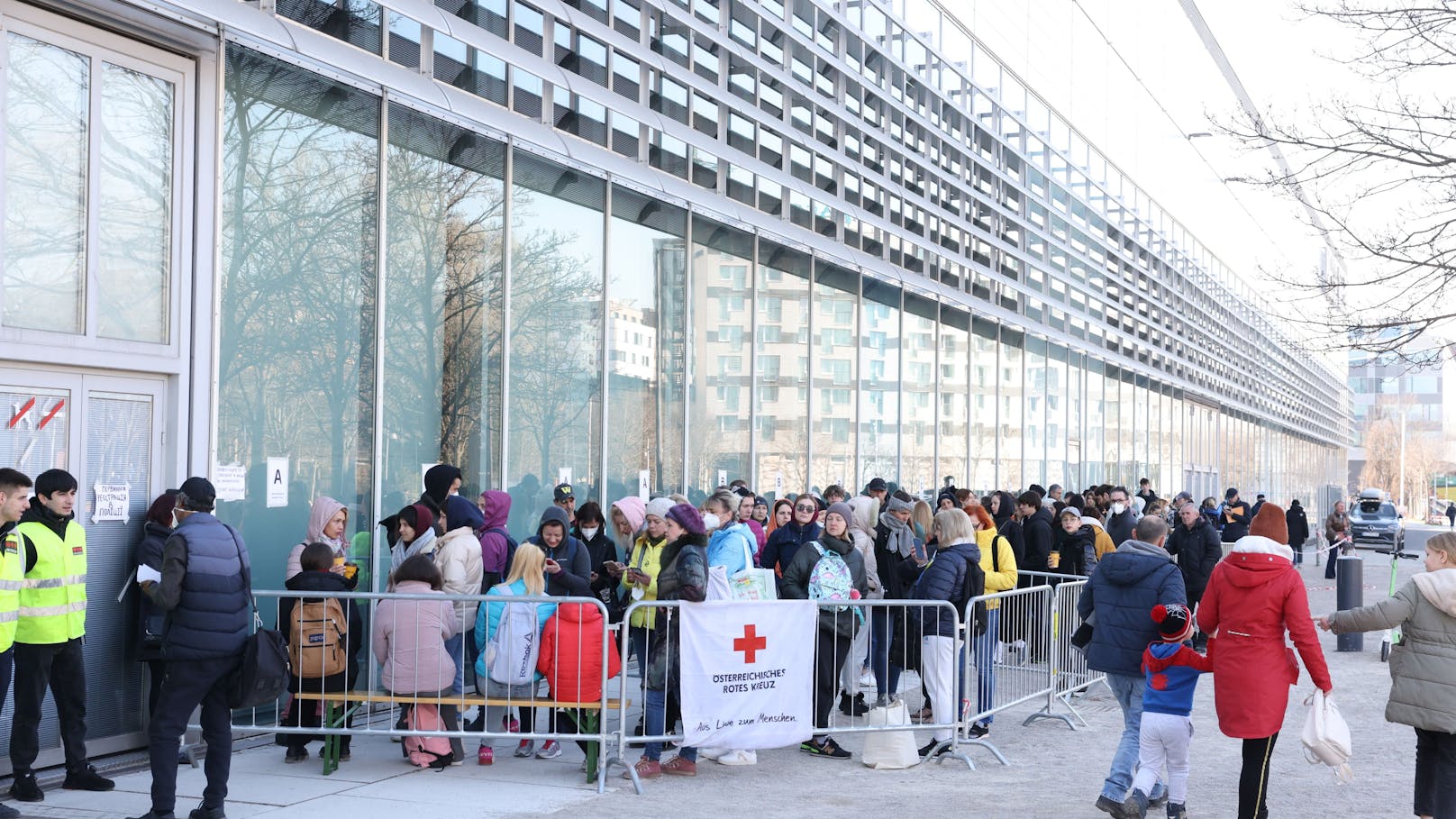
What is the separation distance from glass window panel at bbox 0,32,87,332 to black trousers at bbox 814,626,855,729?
546cm

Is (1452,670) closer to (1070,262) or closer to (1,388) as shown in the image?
(1,388)

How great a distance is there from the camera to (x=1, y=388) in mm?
9195

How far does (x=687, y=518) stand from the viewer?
1001cm

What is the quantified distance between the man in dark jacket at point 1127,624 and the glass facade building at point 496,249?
5.87 m

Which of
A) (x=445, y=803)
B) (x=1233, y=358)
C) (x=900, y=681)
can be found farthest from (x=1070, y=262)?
(x=445, y=803)

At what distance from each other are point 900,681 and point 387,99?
7.75m

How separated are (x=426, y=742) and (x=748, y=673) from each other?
7.21 ft

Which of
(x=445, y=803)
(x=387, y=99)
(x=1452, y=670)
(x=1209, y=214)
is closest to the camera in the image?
(x=1452, y=670)

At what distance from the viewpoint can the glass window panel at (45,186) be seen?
9.27 metres

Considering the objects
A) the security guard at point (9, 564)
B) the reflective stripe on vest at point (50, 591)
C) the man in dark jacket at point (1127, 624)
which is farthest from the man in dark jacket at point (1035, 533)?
the security guard at point (9, 564)

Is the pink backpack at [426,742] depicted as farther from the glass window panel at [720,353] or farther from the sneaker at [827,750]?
the glass window panel at [720,353]

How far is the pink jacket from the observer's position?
380 inches

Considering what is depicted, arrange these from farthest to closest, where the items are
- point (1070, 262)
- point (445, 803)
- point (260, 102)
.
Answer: point (1070, 262) < point (260, 102) < point (445, 803)

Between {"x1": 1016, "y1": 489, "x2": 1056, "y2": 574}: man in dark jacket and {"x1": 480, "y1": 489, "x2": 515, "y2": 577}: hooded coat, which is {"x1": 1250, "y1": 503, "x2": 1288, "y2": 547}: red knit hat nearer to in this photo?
{"x1": 480, "y1": 489, "x2": 515, "y2": 577}: hooded coat
